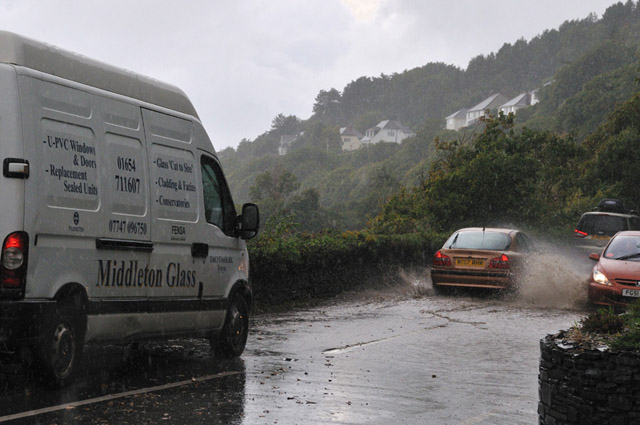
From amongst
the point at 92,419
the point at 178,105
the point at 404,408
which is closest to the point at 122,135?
the point at 178,105

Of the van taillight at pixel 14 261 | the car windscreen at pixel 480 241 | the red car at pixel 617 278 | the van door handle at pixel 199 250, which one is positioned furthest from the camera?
the car windscreen at pixel 480 241

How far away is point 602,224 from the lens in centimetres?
2803

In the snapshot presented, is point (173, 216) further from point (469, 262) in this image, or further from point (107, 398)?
point (469, 262)

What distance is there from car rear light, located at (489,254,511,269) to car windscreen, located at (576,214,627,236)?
10765 mm

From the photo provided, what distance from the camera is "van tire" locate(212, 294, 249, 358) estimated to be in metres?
9.98

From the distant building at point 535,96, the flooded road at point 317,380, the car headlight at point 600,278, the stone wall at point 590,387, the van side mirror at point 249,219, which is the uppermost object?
the distant building at point 535,96

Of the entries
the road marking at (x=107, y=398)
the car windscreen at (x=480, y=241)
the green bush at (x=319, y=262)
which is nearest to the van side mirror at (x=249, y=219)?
the road marking at (x=107, y=398)

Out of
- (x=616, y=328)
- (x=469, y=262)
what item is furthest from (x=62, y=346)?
(x=469, y=262)

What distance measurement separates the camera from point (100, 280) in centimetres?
791

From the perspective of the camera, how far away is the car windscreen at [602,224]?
1096 inches

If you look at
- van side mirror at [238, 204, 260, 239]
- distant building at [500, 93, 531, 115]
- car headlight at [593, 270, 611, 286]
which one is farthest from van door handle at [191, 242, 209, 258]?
distant building at [500, 93, 531, 115]

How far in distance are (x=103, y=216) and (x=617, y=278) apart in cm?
1041

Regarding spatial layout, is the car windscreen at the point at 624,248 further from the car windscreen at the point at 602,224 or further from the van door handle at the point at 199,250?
the car windscreen at the point at 602,224

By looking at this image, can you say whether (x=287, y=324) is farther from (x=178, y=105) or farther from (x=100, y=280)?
(x=100, y=280)
